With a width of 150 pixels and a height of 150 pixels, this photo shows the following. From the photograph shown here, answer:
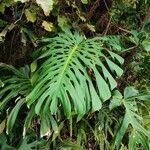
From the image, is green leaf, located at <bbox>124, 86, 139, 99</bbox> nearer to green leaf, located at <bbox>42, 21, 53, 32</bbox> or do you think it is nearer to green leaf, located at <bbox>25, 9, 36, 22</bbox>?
green leaf, located at <bbox>42, 21, 53, 32</bbox>

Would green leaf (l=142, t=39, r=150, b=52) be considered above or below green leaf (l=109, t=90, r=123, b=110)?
above

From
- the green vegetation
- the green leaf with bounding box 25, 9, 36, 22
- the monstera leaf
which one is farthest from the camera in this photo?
the green leaf with bounding box 25, 9, 36, 22

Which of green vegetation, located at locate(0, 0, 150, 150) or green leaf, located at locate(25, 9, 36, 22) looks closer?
green vegetation, located at locate(0, 0, 150, 150)

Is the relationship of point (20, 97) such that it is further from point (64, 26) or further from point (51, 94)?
point (64, 26)

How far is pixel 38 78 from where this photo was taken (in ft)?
7.32

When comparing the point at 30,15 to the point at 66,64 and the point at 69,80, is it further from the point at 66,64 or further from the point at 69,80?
the point at 69,80

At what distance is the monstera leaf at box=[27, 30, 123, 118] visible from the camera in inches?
80.5

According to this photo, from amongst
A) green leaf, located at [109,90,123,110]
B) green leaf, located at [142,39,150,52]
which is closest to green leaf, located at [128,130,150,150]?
green leaf, located at [109,90,123,110]

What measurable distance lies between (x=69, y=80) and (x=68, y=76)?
0.05 metres

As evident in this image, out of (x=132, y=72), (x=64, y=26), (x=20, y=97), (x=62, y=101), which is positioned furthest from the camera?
(x=132, y=72)

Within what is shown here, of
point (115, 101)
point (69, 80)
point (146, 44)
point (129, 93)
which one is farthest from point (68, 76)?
point (146, 44)

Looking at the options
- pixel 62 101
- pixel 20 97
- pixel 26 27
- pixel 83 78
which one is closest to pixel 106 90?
pixel 83 78

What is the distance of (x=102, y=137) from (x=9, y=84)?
2.35 ft

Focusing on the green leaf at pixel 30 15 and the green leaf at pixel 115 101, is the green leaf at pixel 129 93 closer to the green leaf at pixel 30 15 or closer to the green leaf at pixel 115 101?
the green leaf at pixel 115 101
